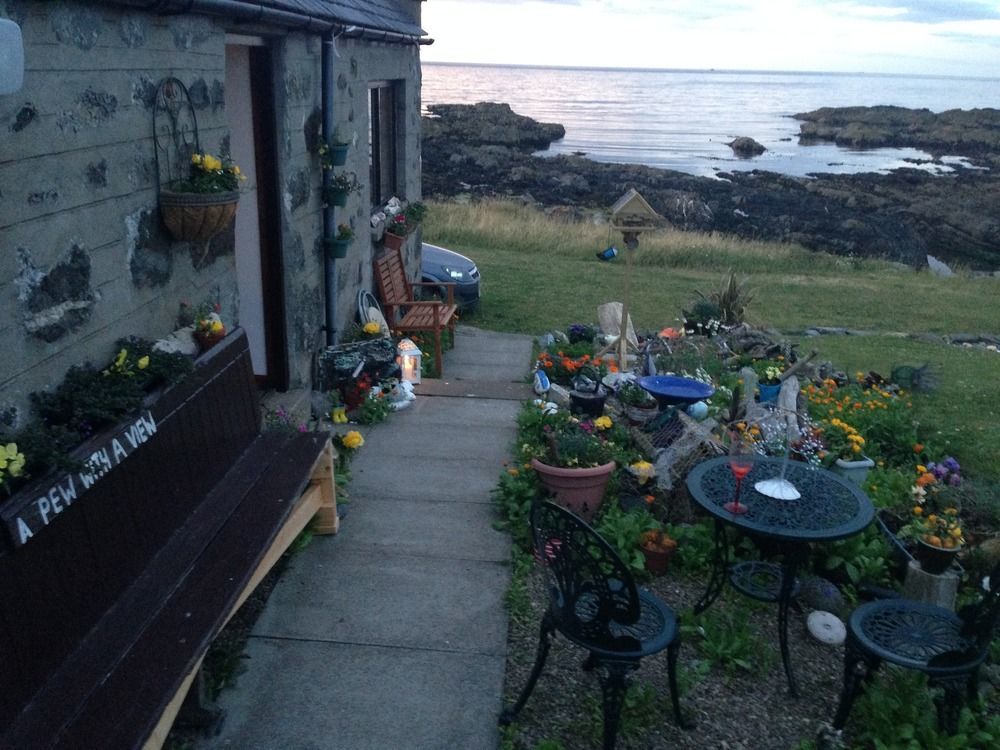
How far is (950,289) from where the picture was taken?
16922 mm

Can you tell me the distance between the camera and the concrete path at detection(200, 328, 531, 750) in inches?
140

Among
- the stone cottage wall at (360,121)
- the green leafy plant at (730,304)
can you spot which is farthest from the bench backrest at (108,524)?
the green leafy plant at (730,304)

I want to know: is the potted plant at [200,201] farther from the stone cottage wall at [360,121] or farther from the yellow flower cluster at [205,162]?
the stone cottage wall at [360,121]

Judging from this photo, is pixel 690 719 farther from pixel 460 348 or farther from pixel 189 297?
pixel 460 348

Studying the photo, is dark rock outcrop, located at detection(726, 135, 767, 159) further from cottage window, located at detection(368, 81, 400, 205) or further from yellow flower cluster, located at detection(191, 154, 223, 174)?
yellow flower cluster, located at detection(191, 154, 223, 174)

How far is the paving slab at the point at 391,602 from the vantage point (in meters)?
4.16

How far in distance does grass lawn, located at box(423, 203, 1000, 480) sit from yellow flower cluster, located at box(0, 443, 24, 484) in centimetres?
669

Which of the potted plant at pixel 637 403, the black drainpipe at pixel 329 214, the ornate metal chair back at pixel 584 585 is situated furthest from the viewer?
the black drainpipe at pixel 329 214

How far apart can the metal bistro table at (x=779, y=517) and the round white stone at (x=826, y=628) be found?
24cm

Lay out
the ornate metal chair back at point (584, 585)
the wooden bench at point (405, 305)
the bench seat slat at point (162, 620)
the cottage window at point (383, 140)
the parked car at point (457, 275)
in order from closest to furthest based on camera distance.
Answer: the bench seat slat at point (162, 620) → the ornate metal chair back at point (584, 585) → the wooden bench at point (405, 305) → the cottage window at point (383, 140) → the parked car at point (457, 275)

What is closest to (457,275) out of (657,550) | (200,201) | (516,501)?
(516,501)

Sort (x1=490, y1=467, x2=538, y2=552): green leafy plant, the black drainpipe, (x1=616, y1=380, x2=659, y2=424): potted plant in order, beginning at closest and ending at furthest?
(x1=490, y1=467, x2=538, y2=552): green leafy plant
(x1=616, y1=380, x2=659, y2=424): potted plant
the black drainpipe

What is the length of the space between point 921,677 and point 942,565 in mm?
998

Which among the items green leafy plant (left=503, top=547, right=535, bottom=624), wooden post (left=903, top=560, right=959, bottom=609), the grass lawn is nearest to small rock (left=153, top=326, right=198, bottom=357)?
green leafy plant (left=503, top=547, right=535, bottom=624)
